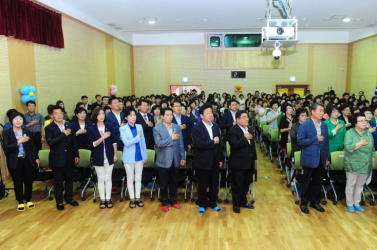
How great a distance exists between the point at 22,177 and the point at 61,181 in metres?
0.65

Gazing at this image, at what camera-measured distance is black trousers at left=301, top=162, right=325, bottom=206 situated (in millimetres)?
4477

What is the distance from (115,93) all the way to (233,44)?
629 cm

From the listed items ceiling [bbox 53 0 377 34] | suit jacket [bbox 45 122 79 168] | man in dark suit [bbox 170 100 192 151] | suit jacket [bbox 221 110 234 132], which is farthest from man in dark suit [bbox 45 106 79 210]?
ceiling [bbox 53 0 377 34]

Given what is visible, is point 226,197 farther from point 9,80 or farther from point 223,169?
point 9,80

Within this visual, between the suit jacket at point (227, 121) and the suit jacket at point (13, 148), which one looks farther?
the suit jacket at point (227, 121)

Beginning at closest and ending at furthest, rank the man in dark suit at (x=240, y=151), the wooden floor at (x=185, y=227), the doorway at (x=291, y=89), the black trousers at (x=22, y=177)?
the wooden floor at (x=185, y=227) → the man in dark suit at (x=240, y=151) → the black trousers at (x=22, y=177) → the doorway at (x=291, y=89)

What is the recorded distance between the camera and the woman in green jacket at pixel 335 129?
5.00m

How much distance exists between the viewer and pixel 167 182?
4.70 m

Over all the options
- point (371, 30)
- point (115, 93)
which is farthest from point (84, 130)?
point (371, 30)

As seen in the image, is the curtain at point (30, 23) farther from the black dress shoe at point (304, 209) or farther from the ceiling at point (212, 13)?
the black dress shoe at point (304, 209)

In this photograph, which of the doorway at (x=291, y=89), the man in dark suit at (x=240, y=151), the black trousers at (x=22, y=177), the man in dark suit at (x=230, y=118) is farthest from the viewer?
the doorway at (x=291, y=89)

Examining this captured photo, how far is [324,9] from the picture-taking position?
9242 mm

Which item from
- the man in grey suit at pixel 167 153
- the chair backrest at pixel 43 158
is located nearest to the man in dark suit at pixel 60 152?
the chair backrest at pixel 43 158

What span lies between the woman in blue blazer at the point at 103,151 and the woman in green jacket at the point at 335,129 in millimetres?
3648
